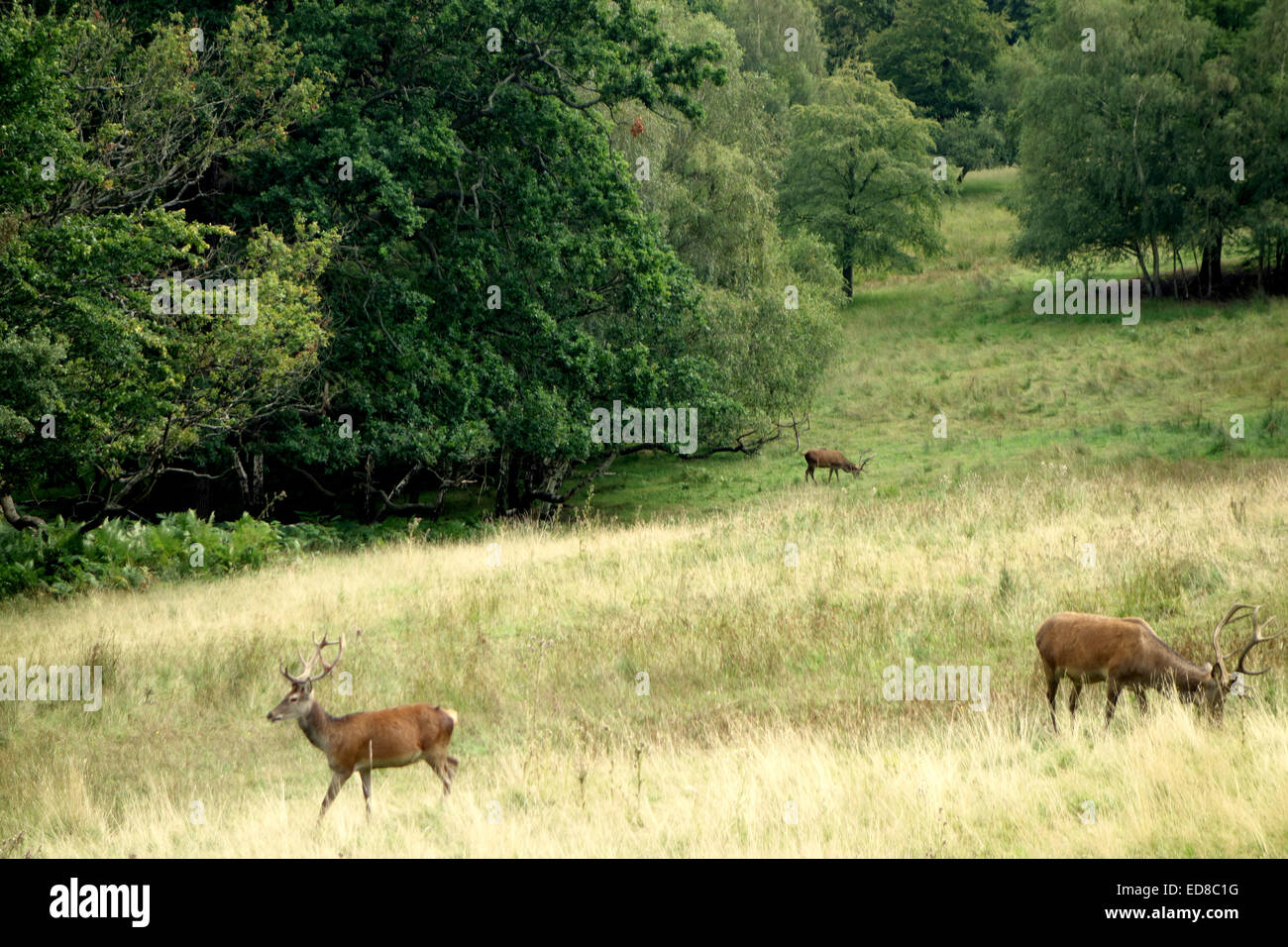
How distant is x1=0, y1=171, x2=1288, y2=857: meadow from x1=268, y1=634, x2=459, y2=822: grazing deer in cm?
34

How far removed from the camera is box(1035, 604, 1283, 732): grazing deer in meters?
8.19

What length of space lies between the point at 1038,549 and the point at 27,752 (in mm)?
11666

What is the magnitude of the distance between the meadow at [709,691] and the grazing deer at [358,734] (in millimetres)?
341

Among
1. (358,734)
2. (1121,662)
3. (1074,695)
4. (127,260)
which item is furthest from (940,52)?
(358,734)

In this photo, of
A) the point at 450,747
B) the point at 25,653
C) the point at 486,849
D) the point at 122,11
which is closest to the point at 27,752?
the point at 25,653

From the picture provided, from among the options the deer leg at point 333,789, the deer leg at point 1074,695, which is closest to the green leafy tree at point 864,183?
the deer leg at point 1074,695

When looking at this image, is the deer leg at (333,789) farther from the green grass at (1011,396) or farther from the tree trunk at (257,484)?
the green grass at (1011,396)

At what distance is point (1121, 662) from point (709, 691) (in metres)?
4.16

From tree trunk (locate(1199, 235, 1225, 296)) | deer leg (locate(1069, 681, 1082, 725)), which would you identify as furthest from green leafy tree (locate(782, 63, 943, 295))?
deer leg (locate(1069, 681, 1082, 725))

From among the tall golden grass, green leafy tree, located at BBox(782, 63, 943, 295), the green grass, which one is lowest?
the tall golden grass

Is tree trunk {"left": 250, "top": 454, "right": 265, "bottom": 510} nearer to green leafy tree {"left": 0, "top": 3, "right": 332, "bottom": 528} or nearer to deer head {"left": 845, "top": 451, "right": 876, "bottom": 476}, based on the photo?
green leafy tree {"left": 0, "top": 3, "right": 332, "bottom": 528}

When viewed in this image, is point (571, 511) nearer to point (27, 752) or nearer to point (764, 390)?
point (764, 390)

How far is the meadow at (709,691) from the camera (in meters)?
6.74

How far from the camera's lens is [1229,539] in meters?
13.5
